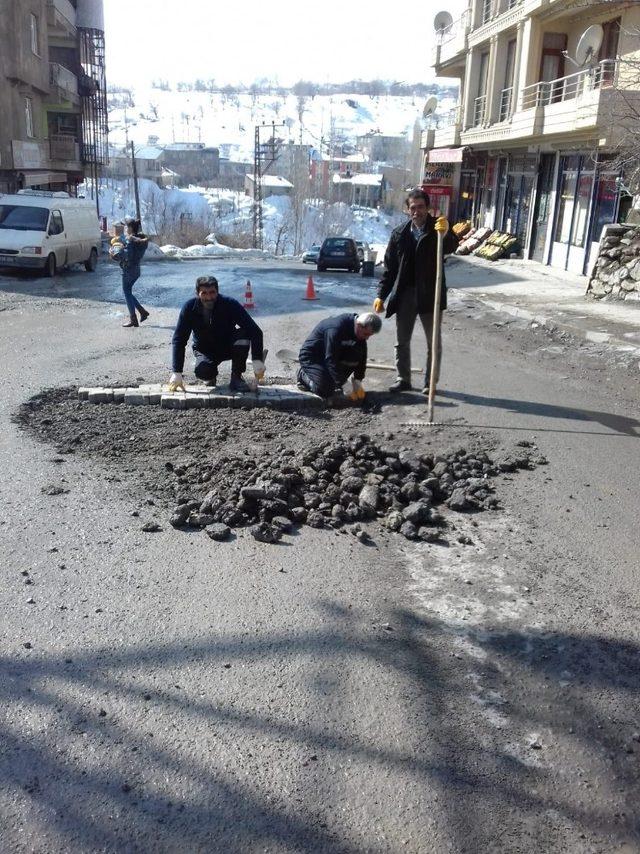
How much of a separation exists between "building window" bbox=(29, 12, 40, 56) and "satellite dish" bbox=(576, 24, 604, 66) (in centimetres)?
2424

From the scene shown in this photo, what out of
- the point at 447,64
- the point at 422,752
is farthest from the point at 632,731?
Answer: the point at 447,64

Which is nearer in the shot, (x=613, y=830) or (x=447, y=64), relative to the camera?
(x=613, y=830)

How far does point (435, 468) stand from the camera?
239 inches

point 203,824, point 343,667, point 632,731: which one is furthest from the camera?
point 343,667

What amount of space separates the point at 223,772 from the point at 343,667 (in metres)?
0.83

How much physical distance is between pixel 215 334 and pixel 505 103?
26.0m

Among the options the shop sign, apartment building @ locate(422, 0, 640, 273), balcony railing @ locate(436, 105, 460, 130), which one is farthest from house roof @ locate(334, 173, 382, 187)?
apartment building @ locate(422, 0, 640, 273)

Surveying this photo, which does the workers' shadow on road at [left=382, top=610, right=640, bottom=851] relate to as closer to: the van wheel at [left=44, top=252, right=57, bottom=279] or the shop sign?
the van wheel at [left=44, top=252, right=57, bottom=279]

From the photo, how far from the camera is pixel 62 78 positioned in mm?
38469

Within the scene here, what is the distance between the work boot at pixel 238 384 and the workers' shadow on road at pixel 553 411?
221 centimetres

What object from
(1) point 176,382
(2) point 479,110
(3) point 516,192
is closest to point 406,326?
(1) point 176,382

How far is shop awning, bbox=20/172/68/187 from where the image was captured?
33812 mm

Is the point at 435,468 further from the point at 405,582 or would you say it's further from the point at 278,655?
the point at 278,655

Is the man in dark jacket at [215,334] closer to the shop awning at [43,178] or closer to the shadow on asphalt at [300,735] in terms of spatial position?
the shadow on asphalt at [300,735]
